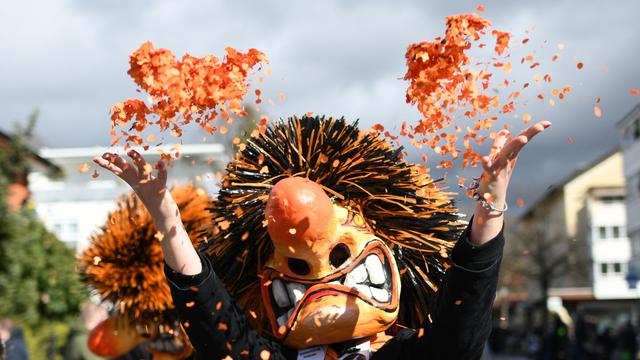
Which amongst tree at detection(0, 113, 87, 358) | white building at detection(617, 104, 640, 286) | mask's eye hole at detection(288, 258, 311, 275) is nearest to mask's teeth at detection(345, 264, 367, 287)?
mask's eye hole at detection(288, 258, 311, 275)

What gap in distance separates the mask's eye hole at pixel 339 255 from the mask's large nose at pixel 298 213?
15 cm

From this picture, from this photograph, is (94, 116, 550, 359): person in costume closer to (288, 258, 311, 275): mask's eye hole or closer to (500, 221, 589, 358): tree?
(288, 258, 311, 275): mask's eye hole

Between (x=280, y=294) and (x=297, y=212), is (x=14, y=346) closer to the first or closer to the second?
(x=280, y=294)

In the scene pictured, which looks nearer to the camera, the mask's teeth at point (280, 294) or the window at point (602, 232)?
the mask's teeth at point (280, 294)

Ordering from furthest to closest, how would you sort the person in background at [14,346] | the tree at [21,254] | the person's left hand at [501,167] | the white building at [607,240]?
1. the white building at [607,240]
2. the tree at [21,254]
3. the person in background at [14,346]
4. the person's left hand at [501,167]

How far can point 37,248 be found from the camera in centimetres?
1312

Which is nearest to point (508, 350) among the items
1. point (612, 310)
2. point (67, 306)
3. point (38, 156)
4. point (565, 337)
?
point (612, 310)

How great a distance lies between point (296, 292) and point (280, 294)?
0.07 metres

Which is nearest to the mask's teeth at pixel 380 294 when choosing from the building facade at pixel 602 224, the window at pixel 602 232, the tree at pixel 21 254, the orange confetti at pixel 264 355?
the orange confetti at pixel 264 355

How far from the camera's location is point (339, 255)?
2.81m

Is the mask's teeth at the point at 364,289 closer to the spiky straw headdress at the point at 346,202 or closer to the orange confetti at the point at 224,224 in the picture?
the spiky straw headdress at the point at 346,202

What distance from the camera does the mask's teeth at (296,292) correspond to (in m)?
2.76

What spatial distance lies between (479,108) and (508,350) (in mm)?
36019

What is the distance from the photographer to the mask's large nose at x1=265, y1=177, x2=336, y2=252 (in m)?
2.55
